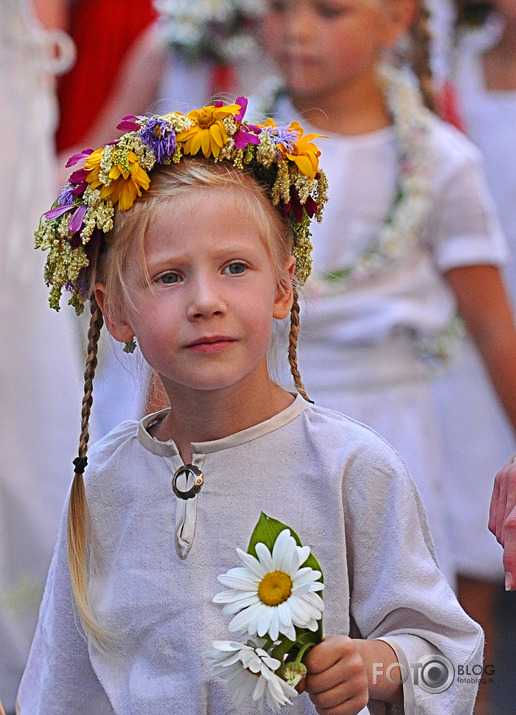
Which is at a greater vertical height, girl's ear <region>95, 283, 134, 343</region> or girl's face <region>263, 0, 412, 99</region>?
girl's face <region>263, 0, 412, 99</region>

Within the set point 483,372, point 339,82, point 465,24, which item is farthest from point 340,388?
point 465,24

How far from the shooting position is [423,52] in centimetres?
350

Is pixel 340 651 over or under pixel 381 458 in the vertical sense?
under

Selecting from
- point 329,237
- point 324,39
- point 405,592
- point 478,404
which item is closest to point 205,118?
point 405,592

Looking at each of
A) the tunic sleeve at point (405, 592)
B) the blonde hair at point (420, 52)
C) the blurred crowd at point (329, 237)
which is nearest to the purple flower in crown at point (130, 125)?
the tunic sleeve at point (405, 592)

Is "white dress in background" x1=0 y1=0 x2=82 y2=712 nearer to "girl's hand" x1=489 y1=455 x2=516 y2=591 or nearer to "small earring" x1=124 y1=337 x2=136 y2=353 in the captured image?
"small earring" x1=124 y1=337 x2=136 y2=353

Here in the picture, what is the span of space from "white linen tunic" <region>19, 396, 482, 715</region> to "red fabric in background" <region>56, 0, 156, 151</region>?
2196mm

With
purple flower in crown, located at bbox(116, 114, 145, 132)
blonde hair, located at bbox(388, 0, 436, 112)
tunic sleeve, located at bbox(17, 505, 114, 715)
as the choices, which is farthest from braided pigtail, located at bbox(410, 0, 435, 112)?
tunic sleeve, located at bbox(17, 505, 114, 715)

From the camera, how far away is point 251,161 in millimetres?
1568

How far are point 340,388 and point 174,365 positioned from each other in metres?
1.86

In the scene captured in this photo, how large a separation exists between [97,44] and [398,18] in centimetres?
104

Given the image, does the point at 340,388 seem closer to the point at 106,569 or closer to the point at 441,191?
the point at 441,191

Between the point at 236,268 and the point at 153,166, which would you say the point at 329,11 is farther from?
the point at 236,268

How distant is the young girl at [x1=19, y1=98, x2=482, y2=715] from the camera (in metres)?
1.46
